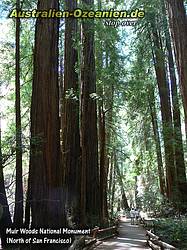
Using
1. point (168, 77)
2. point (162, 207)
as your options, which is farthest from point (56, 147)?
point (168, 77)

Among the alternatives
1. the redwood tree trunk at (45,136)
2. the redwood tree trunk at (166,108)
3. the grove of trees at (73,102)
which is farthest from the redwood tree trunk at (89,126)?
the redwood tree trunk at (166,108)

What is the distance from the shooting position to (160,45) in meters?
18.8

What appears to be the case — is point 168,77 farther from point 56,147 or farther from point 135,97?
point 56,147

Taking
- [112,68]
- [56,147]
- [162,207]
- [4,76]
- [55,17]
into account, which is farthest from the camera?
[162,207]

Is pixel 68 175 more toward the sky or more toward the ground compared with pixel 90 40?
more toward the ground

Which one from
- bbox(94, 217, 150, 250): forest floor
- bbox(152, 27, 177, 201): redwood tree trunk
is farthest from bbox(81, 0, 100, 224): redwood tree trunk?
bbox(152, 27, 177, 201): redwood tree trunk

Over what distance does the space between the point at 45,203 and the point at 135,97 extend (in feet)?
31.8

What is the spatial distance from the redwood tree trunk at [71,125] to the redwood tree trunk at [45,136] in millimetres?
3378

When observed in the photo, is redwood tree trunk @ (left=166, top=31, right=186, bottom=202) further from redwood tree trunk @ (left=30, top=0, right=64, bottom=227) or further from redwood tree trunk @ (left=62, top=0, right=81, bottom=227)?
redwood tree trunk @ (left=30, top=0, right=64, bottom=227)

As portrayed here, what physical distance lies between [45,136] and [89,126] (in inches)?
223

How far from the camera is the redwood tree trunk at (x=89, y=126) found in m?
11.8

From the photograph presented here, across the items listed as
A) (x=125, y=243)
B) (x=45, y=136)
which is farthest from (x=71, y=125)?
(x=45, y=136)

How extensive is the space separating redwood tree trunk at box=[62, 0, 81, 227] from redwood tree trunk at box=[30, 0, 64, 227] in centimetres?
338

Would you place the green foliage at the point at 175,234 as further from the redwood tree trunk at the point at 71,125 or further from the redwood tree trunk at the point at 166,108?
the redwood tree trunk at the point at 166,108
